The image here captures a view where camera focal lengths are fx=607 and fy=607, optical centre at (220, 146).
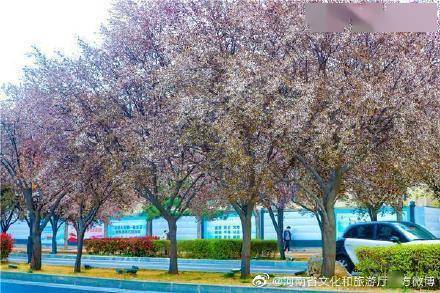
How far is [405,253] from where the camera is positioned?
45.2 ft

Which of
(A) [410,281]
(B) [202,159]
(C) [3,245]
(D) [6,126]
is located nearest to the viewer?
(A) [410,281]

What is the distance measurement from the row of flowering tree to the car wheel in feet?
6.36

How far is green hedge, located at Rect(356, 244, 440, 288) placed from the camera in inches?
530

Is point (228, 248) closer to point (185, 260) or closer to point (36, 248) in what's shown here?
point (185, 260)

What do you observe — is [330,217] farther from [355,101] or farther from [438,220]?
[438,220]

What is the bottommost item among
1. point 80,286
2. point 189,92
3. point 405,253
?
point 80,286

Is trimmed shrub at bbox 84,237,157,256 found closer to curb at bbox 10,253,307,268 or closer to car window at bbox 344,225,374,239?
curb at bbox 10,253,307,268

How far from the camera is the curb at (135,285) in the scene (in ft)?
47.8

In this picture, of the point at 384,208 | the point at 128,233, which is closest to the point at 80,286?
the point at 384,208

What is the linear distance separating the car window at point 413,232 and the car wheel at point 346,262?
179 cm

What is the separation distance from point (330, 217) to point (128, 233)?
118 feet

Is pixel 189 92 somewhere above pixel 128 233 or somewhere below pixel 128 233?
above

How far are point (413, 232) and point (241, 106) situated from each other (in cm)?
633

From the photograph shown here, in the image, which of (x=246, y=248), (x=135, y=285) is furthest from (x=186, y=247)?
(x=135, y=285)
